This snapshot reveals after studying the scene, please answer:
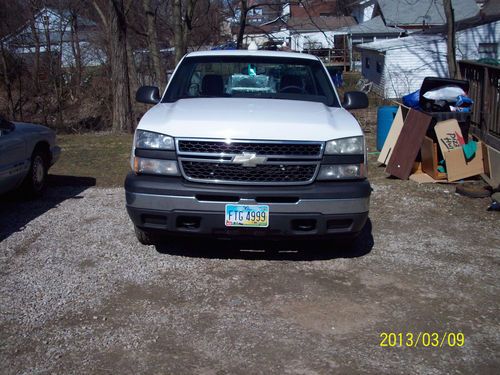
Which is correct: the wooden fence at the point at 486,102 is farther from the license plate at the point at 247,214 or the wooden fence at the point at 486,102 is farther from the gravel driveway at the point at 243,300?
the license plate at the point at 247,214

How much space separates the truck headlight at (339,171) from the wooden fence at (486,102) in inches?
188

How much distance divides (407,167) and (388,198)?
1064 millimetres

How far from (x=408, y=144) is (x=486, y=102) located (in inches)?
79.6

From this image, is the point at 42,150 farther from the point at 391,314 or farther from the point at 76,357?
the point at 391,314

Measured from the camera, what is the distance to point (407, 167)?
27.9 ft

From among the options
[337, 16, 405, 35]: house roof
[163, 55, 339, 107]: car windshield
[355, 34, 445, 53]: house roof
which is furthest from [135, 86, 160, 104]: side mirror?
[337, 16, 405, 35]: house roof

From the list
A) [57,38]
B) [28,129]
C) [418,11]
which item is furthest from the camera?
[418,11]

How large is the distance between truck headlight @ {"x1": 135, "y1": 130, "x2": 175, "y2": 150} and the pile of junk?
14.6ft

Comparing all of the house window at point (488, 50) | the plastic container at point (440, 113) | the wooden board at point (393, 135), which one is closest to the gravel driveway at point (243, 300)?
the plastic container at point (440, 113)

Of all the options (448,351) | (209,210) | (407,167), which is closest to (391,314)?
(448,351)

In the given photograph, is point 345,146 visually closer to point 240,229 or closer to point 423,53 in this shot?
point 240,229

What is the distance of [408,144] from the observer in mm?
8570
